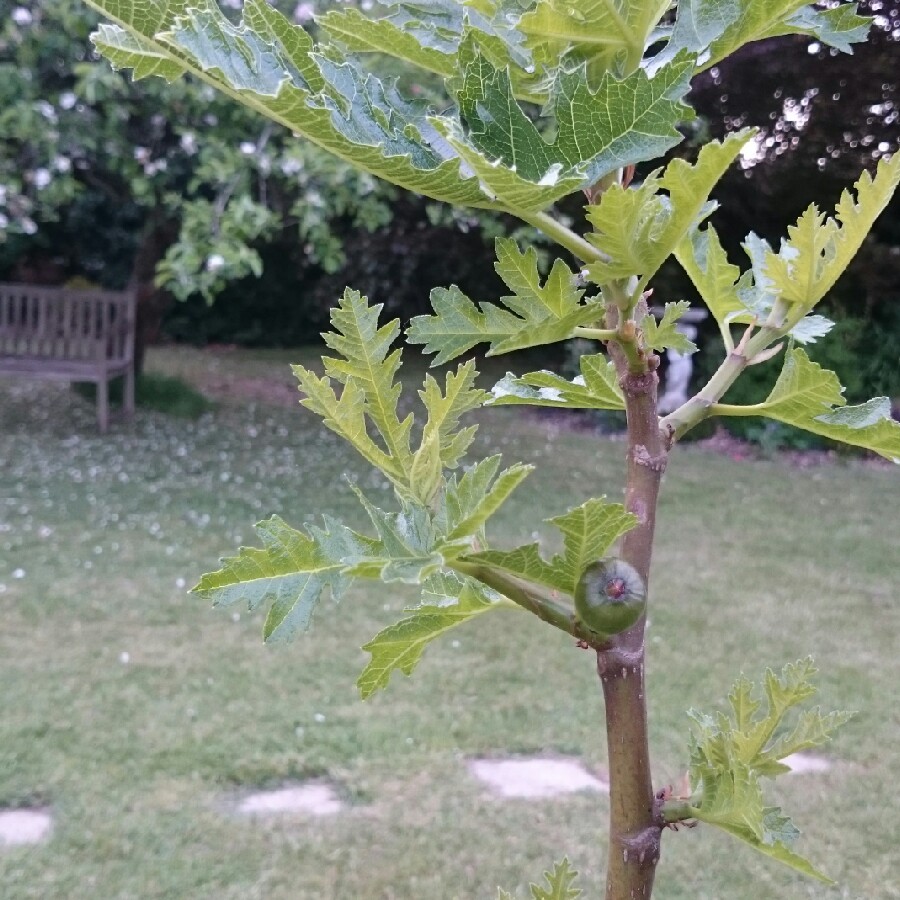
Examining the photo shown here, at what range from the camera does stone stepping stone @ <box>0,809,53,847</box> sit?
2.67 m

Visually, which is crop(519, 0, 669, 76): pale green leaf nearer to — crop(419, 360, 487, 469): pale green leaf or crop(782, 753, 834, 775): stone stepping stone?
crop(419, 360, 487, 469): pale green leaf

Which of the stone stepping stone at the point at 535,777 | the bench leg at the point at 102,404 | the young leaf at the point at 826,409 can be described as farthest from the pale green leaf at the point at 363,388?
the bench leg at the point at 102,404

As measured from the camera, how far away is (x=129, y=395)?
869 cm

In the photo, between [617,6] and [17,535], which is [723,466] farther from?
[617,6]

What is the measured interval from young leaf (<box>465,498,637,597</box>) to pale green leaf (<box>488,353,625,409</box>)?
15 centimetres

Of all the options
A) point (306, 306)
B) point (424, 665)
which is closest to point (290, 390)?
point (306, 306)

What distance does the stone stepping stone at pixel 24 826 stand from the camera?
2.67m

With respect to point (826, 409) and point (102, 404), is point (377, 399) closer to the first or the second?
point (826, 409)

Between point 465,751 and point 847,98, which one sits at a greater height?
point 847,98

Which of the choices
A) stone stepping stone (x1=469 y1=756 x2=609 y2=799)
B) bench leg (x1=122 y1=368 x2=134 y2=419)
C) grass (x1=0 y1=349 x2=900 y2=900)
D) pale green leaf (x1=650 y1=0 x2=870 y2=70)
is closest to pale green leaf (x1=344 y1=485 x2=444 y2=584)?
pale green leaf (x1=650 y1=0 x2=870 y2=70)

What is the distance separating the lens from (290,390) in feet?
37.9

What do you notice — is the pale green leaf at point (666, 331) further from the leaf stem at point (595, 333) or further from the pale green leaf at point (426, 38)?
the pale green leaf at point (426, 38)

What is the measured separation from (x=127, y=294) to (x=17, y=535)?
11.7 ft

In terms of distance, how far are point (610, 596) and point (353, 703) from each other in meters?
3.22
